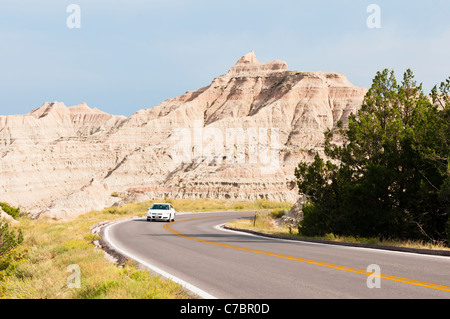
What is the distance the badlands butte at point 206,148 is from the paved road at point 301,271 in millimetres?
57021

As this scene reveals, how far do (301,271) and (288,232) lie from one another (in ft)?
42.1

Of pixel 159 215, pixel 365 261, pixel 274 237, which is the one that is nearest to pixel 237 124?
pixel 159 215

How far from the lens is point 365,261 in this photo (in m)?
10.2

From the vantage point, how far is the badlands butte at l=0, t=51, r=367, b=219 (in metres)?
77.2

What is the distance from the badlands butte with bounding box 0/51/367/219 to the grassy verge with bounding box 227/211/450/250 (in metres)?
39.9

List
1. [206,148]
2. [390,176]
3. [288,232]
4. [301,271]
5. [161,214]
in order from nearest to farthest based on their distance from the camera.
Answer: [301,271] → [390,176] → [288,232] → [161,214] → [206,148]

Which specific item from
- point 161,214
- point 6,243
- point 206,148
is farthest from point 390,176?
point 206,148

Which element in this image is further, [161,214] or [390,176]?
[161,214]

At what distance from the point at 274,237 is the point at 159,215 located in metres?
15.5

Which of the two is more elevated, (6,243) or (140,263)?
(140,263)

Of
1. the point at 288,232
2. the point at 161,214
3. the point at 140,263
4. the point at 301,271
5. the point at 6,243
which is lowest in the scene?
the point at 161,214

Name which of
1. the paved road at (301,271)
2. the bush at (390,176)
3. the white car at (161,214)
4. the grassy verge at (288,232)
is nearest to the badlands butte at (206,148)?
the white car at (161,214)

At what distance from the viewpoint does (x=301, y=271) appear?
28.9 feet

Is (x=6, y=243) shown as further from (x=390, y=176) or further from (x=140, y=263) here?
(x=390, y=176)
